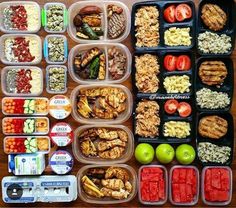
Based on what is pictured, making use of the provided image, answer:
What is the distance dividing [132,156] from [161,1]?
25.5 inches

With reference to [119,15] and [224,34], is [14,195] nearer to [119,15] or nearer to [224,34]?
[119,15]

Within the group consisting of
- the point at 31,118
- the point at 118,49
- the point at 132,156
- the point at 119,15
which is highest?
the point at 119,15

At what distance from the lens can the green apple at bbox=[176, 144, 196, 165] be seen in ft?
6.16

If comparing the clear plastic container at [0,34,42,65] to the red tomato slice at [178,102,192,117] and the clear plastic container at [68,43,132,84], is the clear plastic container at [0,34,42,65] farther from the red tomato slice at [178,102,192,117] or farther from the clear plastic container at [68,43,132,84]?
the red tomato slice at [178,102,192,117]

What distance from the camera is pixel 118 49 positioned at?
1917mm

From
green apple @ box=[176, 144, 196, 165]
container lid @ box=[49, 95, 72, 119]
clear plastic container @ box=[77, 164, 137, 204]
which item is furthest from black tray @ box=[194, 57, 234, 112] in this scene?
container lid @ box=[49, 95, 72, 119]

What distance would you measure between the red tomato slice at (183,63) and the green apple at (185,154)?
0.32 m

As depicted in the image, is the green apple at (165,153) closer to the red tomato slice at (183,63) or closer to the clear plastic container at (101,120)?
the clear plastic container at (101,120)

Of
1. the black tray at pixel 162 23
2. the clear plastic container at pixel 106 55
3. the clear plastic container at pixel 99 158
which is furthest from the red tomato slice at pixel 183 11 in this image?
the clear plastic container at pixel 99 158

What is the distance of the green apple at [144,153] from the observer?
188cm

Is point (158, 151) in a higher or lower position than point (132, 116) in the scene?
lower

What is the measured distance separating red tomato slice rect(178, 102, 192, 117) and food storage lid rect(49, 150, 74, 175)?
49 centimetres

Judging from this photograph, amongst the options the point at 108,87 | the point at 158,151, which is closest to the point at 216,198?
the point at 158,151

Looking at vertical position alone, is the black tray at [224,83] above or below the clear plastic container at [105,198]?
above
